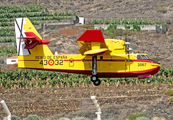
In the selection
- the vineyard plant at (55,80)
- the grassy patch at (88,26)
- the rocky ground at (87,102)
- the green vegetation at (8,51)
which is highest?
the grassy patch at (88,26)

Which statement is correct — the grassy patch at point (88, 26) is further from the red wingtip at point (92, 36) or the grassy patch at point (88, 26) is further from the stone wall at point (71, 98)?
the red wingtip at point (92, 36)

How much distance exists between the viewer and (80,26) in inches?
4131

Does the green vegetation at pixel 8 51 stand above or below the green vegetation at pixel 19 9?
below

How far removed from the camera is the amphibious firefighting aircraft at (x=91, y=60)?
33406mm

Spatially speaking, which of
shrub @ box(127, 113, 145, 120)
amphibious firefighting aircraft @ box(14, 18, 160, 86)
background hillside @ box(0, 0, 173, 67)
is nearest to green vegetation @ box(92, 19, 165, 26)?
background hillside @ box(0, 0, 173, 67)

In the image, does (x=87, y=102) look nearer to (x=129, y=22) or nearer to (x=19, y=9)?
(x=129, y=22)

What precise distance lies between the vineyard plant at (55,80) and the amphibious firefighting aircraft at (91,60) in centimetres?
3498

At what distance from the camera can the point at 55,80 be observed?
71312mm

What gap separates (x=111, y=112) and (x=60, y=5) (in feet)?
317

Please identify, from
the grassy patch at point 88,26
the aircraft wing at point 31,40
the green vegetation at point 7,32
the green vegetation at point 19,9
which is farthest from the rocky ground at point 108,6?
the aircraft wing at point 31,40

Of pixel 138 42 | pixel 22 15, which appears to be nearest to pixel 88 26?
pixel 138 42

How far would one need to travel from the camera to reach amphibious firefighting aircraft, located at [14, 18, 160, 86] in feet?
110

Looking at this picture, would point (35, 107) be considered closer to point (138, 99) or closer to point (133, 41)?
point (138, 99)

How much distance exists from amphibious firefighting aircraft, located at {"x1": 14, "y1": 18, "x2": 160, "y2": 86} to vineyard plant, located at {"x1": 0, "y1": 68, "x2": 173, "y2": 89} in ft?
115
